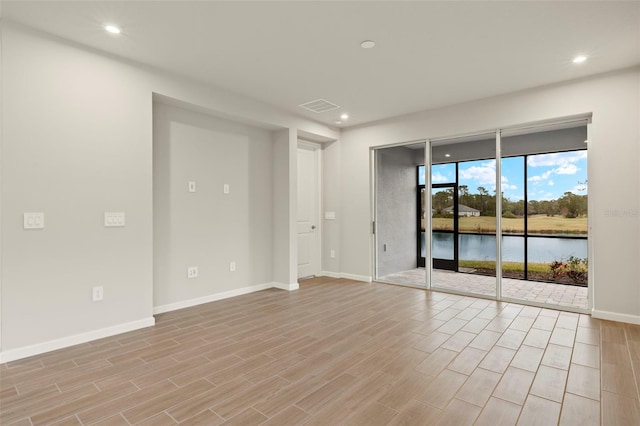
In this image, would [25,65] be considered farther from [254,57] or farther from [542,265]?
[542,265]

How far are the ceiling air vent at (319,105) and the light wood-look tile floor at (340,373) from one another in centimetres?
291

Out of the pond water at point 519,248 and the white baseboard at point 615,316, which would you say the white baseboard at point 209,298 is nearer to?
the pond water at point 519,248

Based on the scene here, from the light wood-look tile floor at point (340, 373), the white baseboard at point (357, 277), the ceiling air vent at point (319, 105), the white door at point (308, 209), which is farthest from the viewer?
the white door at point (308, 209)

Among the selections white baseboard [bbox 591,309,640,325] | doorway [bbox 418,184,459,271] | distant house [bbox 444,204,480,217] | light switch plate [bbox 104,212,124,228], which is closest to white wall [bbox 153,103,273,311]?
light switch plate [bbox 104,212,124,228]

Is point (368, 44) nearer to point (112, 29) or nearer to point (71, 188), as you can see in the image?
point (112, 29)

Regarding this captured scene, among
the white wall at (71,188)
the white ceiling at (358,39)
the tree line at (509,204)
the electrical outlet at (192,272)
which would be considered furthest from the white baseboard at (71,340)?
the tree line at (509,204)

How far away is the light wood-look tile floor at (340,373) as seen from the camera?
6.59 ft

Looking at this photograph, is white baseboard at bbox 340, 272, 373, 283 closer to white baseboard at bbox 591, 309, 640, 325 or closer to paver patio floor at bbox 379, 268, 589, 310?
paver patio floor at bbox 379, 268, 589, 310

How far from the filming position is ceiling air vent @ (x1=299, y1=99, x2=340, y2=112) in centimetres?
474

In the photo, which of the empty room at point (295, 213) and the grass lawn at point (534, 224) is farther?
the grass lawn at point (534, 224)

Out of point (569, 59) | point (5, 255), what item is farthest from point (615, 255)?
point (5, 255)

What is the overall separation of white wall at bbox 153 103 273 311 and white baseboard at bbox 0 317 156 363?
20.6 inches

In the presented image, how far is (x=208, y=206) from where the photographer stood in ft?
14.6

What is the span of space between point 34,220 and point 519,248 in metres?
5.82
